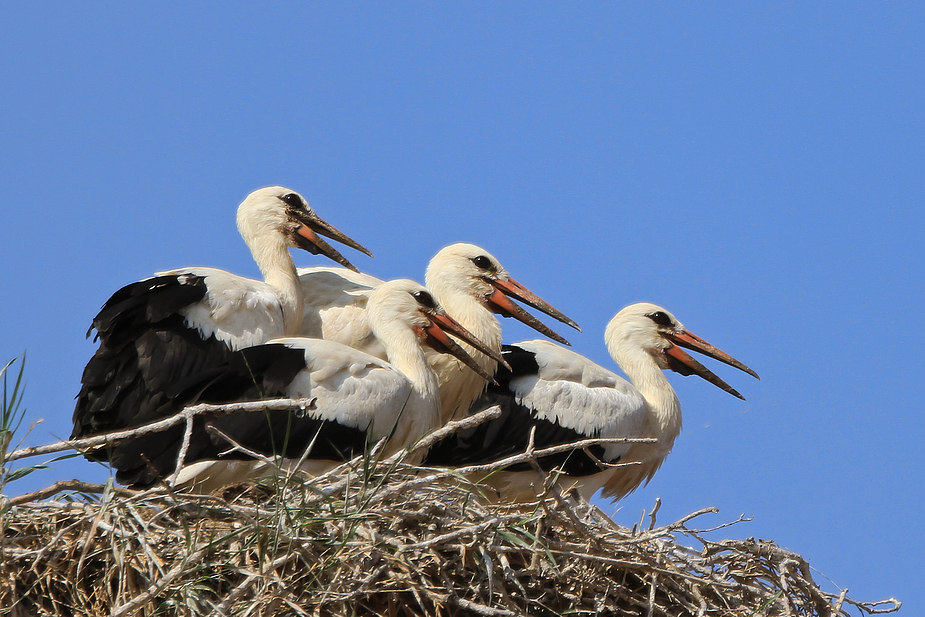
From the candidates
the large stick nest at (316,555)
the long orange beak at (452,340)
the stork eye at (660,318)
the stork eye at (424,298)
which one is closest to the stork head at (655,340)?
the stork eye at (660,318)

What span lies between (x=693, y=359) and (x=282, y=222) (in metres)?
2.76

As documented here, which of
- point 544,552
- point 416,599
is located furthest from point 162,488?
point 544,552

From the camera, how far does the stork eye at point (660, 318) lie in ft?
26.2

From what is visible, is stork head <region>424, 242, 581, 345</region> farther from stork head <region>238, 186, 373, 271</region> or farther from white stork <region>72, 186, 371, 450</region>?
white stork <region>72, 186, 371, 450</region>

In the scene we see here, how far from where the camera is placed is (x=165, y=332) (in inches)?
253

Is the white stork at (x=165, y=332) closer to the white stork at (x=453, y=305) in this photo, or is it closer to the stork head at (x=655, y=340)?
the white stork at (x=453, y=305)

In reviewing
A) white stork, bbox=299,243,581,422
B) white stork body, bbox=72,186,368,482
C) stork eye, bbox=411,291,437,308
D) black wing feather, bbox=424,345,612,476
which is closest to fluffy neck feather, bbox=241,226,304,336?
white stork body, bbox=72,186,368,482

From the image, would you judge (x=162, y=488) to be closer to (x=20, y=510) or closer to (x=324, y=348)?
(x=20, y=510)

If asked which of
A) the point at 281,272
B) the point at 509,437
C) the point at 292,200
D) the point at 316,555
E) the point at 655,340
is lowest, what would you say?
the point at 316,555

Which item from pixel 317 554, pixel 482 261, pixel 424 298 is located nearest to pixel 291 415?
pixel 317 554

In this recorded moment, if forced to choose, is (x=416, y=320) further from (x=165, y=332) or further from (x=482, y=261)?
(x=165, y=332)

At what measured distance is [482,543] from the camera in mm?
4645

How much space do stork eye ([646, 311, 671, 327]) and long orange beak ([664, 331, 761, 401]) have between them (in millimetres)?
78

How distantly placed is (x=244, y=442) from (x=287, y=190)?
234 centimetres
